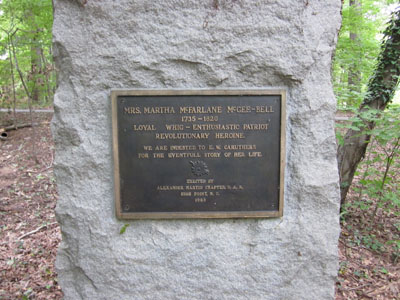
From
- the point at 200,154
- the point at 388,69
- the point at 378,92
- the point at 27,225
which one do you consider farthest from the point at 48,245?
the point at 388,69

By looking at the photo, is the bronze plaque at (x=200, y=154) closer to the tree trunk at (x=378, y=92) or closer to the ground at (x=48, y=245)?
the ground at (x=48, y=245)

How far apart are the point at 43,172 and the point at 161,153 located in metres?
4.94

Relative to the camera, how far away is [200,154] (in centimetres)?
247

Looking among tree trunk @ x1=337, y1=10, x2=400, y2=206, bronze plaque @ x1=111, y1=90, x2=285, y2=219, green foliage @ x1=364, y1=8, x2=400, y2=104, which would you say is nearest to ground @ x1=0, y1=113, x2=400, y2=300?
tree trunk @ x1=337, y1=10, x2=400, y2=206

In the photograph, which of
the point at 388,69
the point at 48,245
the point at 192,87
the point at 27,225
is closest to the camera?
the point at 192,87

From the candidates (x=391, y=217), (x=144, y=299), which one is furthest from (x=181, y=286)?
(x=391, y=217)

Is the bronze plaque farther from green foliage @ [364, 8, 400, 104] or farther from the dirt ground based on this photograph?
green foliage @ [364, 8, 400, 104]

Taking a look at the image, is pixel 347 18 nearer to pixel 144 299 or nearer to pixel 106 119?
pixel 106 119

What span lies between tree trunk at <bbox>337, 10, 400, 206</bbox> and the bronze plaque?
8.29 ft

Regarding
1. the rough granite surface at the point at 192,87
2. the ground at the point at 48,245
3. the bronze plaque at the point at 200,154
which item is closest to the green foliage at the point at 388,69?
the ground at the point at 48,245

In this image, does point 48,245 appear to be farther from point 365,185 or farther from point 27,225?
point 365,185

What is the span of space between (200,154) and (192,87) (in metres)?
0.55

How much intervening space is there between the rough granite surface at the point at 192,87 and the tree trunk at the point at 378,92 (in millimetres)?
2390

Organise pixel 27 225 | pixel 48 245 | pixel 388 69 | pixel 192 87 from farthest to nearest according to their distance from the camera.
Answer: pixel 27 225
pixel 388 69
pixel 48 245
pixel 192 87
